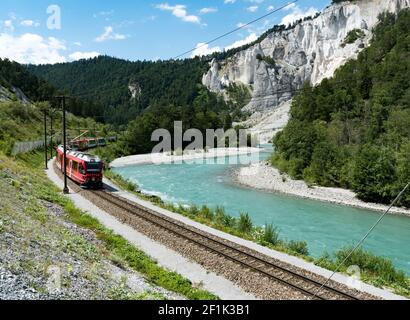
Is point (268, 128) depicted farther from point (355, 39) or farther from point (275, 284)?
point (275, 284)

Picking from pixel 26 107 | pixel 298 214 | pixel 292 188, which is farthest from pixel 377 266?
pixel 26 107

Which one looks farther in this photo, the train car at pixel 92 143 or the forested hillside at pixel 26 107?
the train car at pixel 92 143

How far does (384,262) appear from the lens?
16891 mm

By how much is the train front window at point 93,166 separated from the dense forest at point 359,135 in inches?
993

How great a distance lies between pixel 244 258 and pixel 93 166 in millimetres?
21714

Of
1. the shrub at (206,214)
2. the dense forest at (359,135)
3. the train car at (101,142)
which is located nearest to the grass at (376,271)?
the shrub at (206,214)

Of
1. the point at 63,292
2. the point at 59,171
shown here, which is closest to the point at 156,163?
the point at 59,171

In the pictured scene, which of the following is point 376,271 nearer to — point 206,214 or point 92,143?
point 206,214

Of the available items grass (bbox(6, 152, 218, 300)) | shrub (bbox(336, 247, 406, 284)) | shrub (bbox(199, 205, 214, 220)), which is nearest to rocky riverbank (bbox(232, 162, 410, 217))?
shrub (bbox(199, 205, 214, 220))

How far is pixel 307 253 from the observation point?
807 inches

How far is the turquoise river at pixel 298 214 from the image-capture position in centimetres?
2502

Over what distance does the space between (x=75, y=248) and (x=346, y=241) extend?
17.9 metres

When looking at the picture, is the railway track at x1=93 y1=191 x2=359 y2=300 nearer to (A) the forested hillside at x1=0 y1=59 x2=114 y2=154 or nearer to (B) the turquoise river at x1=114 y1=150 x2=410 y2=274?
(B) the turquoise river at x1=114 y1=150 x2=410 y2=274

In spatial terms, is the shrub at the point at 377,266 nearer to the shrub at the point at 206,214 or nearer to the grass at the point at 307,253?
the grass at the point at 307,253
